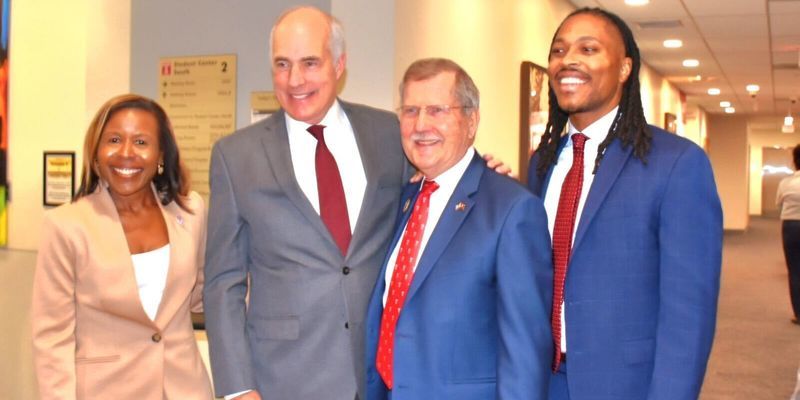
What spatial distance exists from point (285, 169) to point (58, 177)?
2.63 meters

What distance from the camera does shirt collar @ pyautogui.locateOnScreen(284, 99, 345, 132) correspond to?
2.19 meters

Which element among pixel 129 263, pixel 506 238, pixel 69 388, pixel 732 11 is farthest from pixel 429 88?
pixel 732 11

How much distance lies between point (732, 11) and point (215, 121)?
553cm

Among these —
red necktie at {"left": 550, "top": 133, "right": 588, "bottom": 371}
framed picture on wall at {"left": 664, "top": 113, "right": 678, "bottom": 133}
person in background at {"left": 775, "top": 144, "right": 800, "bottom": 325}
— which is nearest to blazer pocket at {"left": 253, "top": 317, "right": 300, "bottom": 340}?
red necktie at {"left": 550, "top": 133, "right": 588, "bottom": 371}

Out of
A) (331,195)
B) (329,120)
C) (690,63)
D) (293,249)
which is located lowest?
(293,249)

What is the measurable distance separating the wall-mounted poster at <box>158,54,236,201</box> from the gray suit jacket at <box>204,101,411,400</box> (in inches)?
77.9

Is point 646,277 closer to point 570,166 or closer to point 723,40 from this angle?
point 570,166

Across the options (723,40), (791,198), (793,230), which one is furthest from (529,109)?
(723,40)

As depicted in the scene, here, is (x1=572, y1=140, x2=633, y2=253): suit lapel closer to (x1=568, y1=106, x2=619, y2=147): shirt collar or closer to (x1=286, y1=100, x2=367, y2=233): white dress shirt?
(x1=568, y1=106, x2=619, y2=147): shirt collar

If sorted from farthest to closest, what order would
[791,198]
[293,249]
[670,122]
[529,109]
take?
[670,122] < [791,198] < [529,109] < [293,249]

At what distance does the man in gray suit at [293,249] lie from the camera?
6.76 ft

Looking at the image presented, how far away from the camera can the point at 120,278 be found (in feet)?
7.07

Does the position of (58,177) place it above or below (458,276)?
above

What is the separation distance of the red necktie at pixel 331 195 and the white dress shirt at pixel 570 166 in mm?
519
